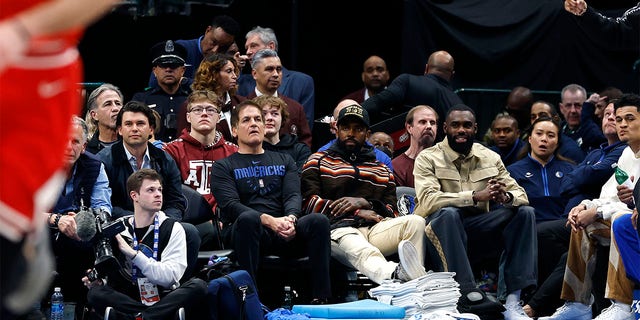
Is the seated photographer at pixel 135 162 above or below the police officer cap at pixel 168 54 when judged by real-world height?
below

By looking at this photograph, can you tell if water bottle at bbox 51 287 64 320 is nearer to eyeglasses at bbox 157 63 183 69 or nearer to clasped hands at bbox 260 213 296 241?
clasped hands at bbox 260 213 296 241

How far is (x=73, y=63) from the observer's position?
127 inches

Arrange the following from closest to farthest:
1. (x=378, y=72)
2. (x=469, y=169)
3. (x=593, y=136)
Result: (x=469, y=169) → (x=593, y=136) → (x=378, y=72)

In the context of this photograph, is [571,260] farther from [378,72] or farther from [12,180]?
[12,180]

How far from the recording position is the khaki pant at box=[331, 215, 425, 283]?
8445mm

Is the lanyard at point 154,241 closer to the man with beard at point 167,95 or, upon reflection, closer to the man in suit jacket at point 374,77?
the man with beard at point 167,95

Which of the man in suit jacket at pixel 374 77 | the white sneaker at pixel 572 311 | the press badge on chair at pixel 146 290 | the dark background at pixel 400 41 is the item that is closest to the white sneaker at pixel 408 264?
the white sneaker at pixel 572 311

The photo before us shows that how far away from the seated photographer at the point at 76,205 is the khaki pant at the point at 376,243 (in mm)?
1852

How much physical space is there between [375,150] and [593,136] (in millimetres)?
2364

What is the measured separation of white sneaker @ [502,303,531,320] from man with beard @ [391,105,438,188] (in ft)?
5.34

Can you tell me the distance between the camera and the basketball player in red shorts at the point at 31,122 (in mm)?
2982

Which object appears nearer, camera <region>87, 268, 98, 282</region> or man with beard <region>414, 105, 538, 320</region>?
camera <region>87, 268, 98, 282</region>

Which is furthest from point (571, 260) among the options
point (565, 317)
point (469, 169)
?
point (469, 169)

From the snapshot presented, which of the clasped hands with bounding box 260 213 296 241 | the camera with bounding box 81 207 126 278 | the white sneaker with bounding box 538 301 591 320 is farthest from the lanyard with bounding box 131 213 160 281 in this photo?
the white sneaker with bounding box 538 301 591 320
